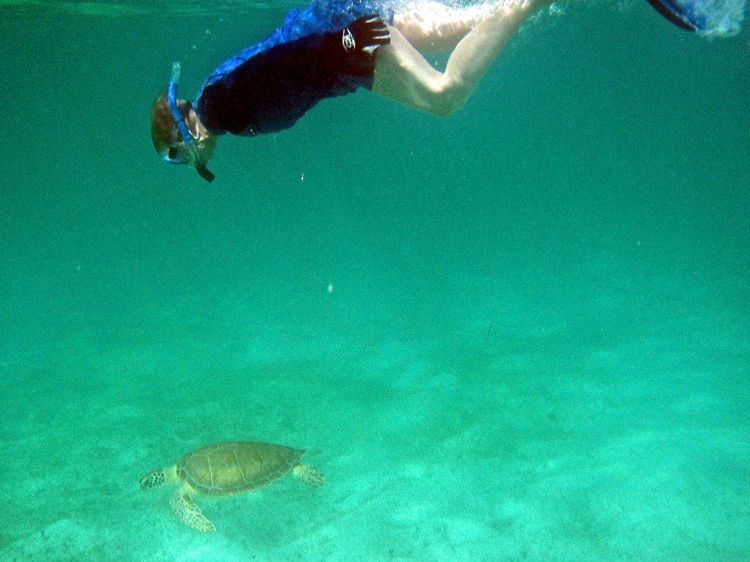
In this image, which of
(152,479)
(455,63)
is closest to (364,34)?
(455,63)

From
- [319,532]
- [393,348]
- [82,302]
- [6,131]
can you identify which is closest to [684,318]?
[393,348]

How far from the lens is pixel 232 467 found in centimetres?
484

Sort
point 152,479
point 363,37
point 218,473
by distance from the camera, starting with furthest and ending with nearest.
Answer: point 152,479, point 218,473, point 363,37

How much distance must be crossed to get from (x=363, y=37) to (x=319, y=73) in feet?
1.06

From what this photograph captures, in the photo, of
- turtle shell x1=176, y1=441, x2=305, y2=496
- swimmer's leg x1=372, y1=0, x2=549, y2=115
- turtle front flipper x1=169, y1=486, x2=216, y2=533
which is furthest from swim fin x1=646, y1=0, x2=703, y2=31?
turtle front flipper x1=169, y1=486, x2=216, y2=533

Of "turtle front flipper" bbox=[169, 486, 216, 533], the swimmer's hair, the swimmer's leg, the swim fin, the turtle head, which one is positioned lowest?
"turtle front flipper" bbox=[169, 486, 216, 533]

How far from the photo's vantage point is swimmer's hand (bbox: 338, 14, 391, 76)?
277 centimetres

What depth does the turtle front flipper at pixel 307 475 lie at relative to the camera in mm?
5289

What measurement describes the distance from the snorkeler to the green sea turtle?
3.01m

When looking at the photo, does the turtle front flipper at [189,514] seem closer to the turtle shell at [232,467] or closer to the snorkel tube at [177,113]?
the turtle shell at [232,467]

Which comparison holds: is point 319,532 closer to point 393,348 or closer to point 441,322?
point 393,348

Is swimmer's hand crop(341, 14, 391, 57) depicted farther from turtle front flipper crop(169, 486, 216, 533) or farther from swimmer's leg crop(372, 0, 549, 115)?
turtle front flipper crop(169, 486, 216, 533)

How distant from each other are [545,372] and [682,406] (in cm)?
209

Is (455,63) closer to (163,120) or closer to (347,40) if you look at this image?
(347,40)
